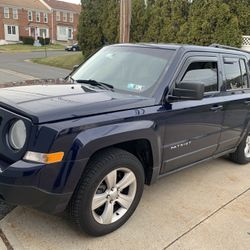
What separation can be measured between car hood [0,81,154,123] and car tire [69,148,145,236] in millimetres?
416

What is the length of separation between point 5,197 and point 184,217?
6.06ft

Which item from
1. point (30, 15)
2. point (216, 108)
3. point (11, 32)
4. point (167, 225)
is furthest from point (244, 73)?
point (30, 15)

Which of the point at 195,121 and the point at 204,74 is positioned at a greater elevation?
the point at 204,74

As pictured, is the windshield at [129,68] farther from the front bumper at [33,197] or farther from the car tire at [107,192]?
the front bumper at [33,197]

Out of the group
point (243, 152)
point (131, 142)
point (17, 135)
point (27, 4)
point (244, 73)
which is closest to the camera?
point (17, 135)

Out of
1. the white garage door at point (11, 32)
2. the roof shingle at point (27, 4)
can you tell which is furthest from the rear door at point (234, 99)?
the roof shingle at point (27, 4)

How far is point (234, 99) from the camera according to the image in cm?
449

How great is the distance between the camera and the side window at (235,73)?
4488mm

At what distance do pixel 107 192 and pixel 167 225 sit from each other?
771mm

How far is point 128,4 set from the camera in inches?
424

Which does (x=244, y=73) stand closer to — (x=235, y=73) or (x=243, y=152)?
(x=235, y=73)

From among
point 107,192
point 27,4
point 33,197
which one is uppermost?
point 27,4

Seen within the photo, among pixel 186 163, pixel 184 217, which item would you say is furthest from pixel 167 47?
pixel 184 217

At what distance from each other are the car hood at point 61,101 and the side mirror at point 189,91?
0.30 meters
